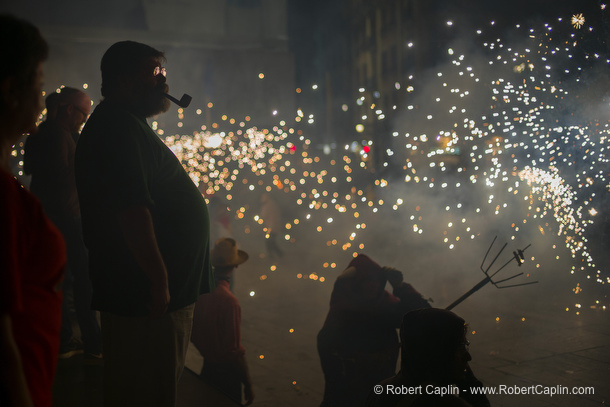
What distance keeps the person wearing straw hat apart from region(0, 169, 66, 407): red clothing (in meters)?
2.49

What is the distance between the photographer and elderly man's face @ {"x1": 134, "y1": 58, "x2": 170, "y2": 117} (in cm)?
213

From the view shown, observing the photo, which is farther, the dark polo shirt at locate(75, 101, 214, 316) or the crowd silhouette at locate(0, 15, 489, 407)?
the dark polo shirt at locate(75, 101, 214, 316)

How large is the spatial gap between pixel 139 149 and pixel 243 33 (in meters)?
19.7

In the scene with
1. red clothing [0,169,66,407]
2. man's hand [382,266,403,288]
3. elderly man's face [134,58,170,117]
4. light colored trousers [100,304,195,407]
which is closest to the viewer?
red clothing [0,169,66,407]

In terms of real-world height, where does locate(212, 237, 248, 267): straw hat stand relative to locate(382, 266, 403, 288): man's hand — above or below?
above

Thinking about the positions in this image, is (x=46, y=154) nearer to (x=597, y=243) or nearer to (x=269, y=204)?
(x=597, y=243)

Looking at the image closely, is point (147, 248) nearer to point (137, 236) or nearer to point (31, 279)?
point (137, 236)

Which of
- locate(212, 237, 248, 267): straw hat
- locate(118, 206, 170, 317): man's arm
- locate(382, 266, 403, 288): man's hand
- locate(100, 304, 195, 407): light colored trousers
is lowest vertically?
locate(100, 304, 195, 407): light colored trousers

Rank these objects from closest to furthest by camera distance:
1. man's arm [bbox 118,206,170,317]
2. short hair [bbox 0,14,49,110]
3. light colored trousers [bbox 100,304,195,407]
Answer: short hair [bbox 0,14,49,110] → man's arm [bbox 118,206,170,317] → light colored trousers [bbox 100,304,195,407]

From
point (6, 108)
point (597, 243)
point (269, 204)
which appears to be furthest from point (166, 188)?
point (269, 204)

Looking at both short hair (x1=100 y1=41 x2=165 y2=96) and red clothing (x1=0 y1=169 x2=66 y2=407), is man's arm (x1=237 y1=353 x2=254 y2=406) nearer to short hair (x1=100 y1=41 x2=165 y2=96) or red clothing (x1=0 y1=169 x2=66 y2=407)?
short hair (x1=100 y1=41 x2=165 y2=96)

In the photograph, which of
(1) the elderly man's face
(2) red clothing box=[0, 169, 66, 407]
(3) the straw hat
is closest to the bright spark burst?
(3) the straw hat

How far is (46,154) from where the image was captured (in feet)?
11.4

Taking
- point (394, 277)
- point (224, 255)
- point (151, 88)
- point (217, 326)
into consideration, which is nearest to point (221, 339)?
point (217, 326)
